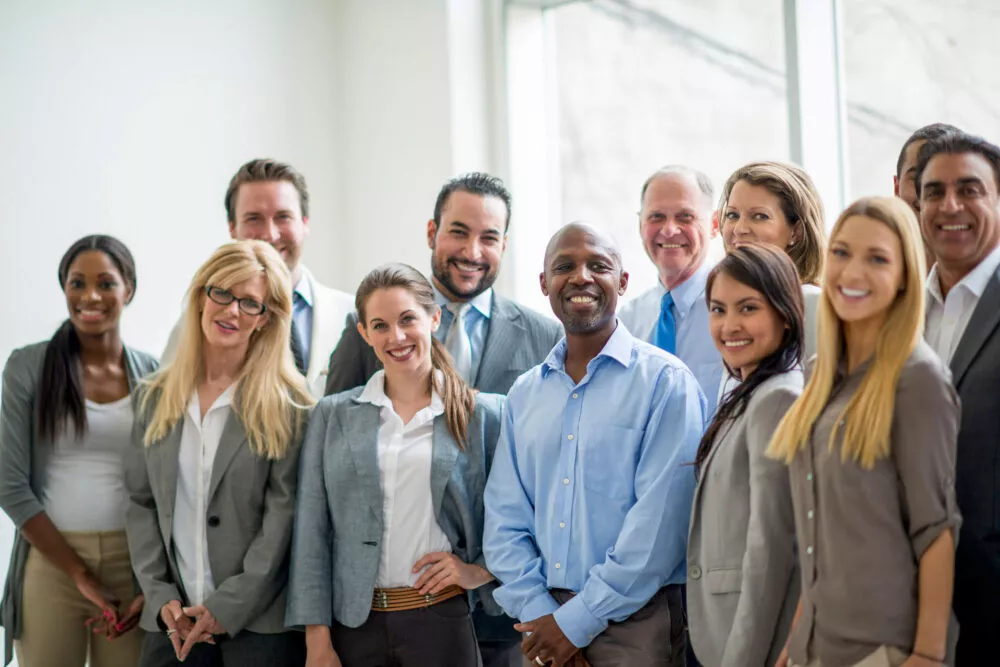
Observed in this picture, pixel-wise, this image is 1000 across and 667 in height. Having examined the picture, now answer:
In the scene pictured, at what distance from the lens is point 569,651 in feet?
8.29

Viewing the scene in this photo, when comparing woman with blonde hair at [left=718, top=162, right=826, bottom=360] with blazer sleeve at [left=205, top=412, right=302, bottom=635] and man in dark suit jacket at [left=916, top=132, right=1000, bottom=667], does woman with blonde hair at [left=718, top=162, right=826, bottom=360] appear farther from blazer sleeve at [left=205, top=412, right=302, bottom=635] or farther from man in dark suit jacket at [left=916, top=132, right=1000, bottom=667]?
blazer sleeve at [left=205, top=412, right=302, bottom=635]

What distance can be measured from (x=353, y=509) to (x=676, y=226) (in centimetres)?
127

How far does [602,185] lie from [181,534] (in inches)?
111

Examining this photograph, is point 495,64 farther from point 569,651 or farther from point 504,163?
point 569,651

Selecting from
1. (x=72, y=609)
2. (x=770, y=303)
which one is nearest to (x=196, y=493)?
(x=72, y=609)

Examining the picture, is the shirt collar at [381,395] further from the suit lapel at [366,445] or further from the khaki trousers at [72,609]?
the khaki trousers at [72,609]

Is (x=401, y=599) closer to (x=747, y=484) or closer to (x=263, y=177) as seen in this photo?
(x=747, y=484)

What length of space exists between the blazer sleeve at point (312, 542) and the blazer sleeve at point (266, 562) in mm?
38

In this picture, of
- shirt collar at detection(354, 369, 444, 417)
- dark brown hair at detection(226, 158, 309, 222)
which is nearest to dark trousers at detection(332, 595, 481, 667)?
shirt collar at detection(354, 369, 444, 417)

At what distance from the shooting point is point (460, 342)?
3.29 meters

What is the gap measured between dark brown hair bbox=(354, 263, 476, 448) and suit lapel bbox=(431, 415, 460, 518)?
23 millimetres

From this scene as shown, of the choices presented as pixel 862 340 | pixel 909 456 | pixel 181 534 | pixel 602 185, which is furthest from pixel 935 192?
pixel 602 185

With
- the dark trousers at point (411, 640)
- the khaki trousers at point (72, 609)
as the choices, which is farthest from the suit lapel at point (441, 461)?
the khaki trousers at point (72, 609)

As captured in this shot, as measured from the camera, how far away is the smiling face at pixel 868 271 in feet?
6.88
